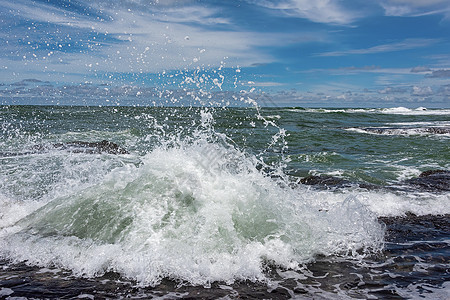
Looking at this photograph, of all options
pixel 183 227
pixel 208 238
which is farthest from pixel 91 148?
pixel 208 238

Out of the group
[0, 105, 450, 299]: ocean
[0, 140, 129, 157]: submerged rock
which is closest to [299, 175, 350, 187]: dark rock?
[0, 105, 450, 299]: ocean

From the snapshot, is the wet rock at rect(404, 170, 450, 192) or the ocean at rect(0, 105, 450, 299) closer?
the ocean at rect(0, 105, 450, 299)

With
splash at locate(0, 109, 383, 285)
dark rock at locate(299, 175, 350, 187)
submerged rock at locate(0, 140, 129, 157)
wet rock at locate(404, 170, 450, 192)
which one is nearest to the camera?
splash at locate(0, 109, 383, 285)

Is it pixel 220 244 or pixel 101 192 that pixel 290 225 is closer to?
pixel 220 244

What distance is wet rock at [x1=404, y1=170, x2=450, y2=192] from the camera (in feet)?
27.6

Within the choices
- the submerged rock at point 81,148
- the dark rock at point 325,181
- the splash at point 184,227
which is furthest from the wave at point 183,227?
the submerged rock at point 81,148

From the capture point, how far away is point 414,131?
23906 millimetres

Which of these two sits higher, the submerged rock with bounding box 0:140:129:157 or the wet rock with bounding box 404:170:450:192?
the submerged rock with bounding box 0:140:129:157

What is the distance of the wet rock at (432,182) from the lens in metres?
8.41

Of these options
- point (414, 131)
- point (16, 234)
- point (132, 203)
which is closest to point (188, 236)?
point (132, 203)

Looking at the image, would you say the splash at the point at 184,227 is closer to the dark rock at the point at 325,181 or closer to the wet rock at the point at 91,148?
the dark rock at the point at 325,181

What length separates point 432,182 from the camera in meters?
8.91

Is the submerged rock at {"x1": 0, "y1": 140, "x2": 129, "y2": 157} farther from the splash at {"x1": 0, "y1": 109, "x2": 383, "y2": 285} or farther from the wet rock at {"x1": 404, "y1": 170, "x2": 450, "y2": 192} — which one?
the wet rock at {"x1": 404, "y1": 170, "x2": 450, "y2": 192}

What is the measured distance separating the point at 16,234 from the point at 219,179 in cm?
276
